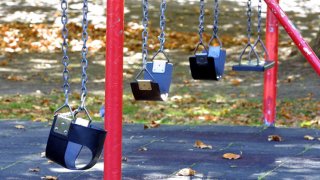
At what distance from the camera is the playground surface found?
5605 millimetres

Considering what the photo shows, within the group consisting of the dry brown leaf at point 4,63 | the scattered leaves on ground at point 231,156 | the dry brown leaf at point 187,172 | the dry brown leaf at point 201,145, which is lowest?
the dry brown leaf at point 187,172

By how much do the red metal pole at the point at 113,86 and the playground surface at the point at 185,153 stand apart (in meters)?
0.91

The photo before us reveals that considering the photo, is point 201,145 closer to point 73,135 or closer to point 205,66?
point 205,66

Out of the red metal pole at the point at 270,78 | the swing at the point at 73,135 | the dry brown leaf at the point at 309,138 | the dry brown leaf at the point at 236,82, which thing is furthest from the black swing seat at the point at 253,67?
the dry brown leaf at the point at 236,82

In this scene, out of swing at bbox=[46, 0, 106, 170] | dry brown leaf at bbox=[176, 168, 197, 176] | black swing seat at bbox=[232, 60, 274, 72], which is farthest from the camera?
black swing seat at bbox=[232, 60, 274, 72]

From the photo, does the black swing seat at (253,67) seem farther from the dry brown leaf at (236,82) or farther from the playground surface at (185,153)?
the dry brown leaf at (236,82)

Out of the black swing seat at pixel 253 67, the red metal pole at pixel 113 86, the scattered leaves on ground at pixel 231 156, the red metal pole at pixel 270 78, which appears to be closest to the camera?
the red metal pole at pixel 113 86

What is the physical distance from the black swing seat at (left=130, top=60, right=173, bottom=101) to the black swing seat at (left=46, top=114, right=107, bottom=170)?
30.9 inches

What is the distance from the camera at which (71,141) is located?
14.2ft

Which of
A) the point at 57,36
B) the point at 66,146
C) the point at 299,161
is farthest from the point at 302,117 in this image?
the point at 57,36

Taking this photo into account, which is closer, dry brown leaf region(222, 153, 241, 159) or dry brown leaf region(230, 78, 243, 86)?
dry brown leaf region(222, 153, 241, 159)

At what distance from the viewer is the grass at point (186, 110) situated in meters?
9.07

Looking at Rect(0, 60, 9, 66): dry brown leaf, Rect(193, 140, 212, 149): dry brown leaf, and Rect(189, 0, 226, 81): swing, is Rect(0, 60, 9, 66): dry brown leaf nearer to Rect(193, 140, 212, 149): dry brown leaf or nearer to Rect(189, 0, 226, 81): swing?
Rect(193, 140, 212, 149): dry brown leaf

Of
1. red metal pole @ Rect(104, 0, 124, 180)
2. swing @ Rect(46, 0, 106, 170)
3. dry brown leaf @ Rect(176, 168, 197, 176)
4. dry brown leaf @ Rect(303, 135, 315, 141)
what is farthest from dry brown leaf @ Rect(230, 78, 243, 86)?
swing @ Rect(46, 0, 106, 170)
